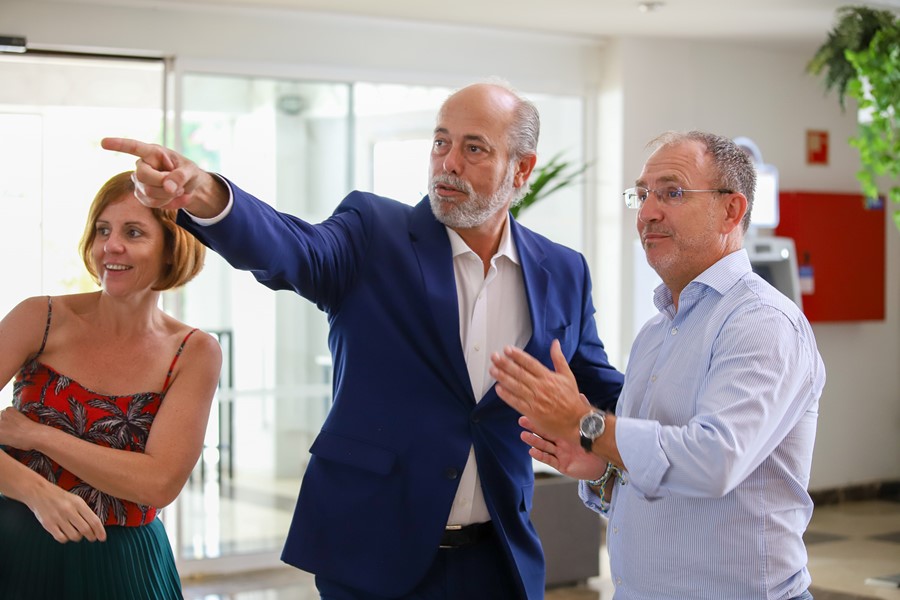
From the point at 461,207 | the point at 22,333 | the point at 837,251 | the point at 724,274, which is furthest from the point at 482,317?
the point at 837,251

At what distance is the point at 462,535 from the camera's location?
226cm

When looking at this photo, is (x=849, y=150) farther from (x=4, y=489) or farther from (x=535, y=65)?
(x=4, y=489)

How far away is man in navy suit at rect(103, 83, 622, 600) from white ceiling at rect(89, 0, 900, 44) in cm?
343

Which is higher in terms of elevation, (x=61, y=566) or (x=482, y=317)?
(x=482, y=317)

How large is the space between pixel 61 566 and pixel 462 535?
33.5 inches

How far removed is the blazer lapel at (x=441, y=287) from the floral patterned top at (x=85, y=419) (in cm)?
67

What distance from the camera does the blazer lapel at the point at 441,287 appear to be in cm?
223

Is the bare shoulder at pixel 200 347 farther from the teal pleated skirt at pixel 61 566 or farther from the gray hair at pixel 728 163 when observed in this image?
the gray hair at pixel 728 163

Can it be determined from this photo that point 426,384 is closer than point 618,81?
Yes

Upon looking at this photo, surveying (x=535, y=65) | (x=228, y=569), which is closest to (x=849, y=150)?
(x=535, y=65)

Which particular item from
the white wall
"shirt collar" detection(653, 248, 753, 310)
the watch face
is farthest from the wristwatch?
the white wall

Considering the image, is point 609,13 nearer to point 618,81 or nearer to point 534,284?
point 618,81

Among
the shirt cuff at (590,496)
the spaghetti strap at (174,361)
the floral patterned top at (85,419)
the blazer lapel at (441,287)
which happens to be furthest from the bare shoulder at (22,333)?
the shirt cuff at (590,496)

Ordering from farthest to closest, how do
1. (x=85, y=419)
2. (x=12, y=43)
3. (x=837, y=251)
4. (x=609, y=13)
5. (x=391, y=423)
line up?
(x=837, y=251) → (x=609, y=13) → (x=12, y=43) → (x=85, y=419) → (x=391, y=423)
